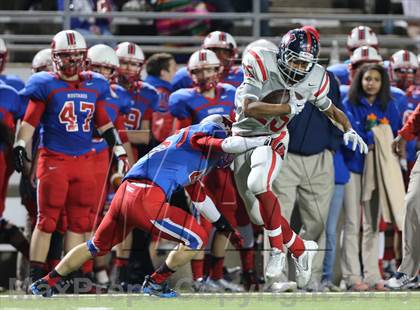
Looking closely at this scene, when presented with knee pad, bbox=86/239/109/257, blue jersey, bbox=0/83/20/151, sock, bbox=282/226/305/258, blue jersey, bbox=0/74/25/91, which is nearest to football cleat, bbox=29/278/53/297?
knee pad, bbox=86/239/109/257

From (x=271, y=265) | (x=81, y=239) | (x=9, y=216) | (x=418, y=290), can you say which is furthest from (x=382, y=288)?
(x=9, y=216)

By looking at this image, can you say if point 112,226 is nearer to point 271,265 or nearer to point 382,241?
point 271,265

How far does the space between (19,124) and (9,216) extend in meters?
0.83

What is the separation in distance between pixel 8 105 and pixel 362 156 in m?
2.70

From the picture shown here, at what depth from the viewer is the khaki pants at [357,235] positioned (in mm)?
9031

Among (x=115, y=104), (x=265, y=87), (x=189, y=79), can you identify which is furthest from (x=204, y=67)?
(x=265, y=87)

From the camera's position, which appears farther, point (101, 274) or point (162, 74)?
point (162, 74)

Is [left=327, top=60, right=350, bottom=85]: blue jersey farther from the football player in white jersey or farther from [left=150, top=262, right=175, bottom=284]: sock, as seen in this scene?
[left=150, top=262, right=175, bottom=284]: sock

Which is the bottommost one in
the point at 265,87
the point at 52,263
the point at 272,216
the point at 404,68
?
the point at 52,263

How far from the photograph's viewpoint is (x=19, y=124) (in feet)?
30.1

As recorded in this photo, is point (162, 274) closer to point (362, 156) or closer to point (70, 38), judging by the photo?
point (70, 38)

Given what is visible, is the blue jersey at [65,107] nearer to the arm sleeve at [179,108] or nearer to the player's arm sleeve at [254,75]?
the arm sleeve at [179,108]

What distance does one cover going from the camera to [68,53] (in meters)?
8.63

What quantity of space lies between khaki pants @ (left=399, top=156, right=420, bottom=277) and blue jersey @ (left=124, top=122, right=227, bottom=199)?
1.43 metres
